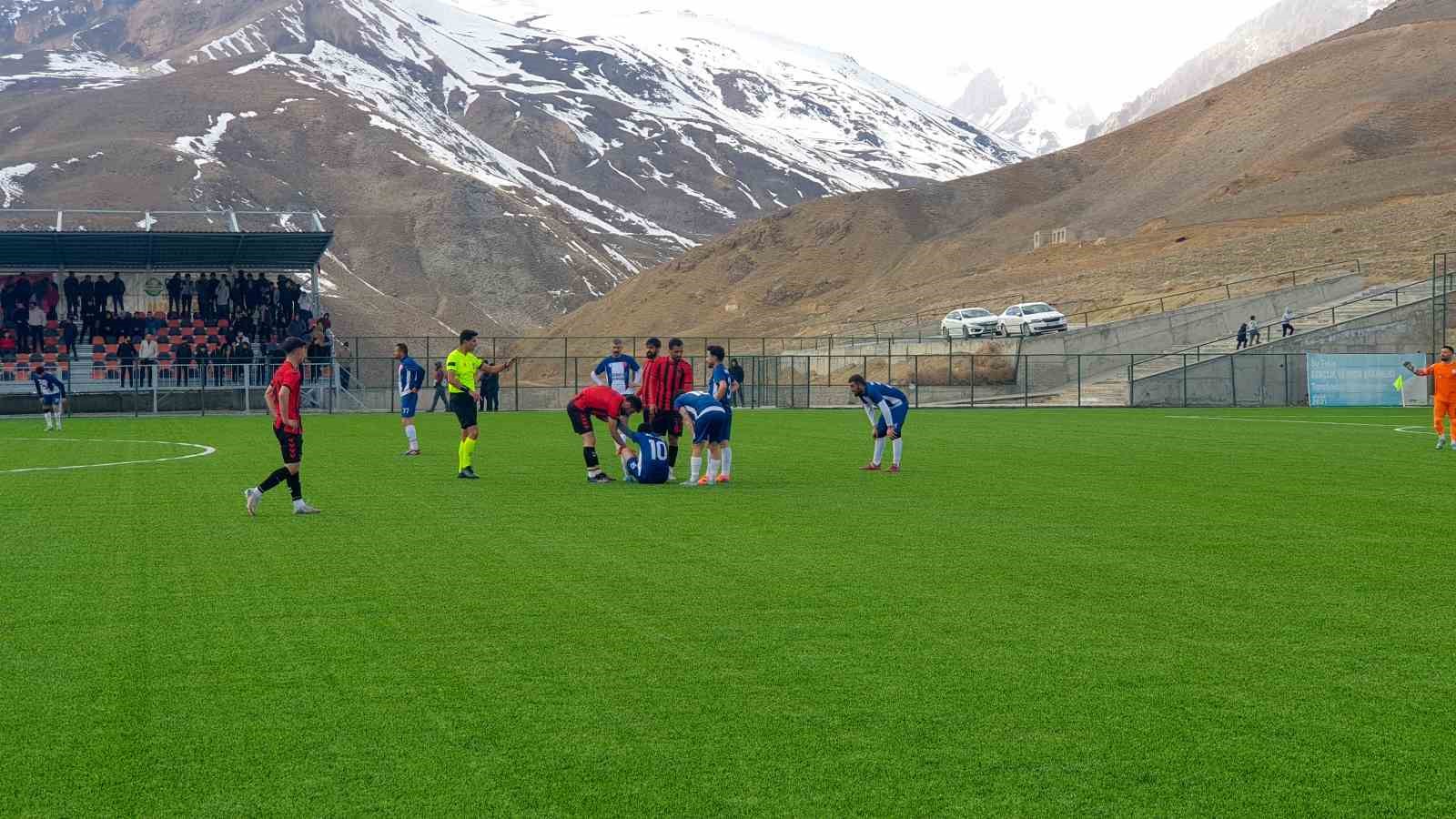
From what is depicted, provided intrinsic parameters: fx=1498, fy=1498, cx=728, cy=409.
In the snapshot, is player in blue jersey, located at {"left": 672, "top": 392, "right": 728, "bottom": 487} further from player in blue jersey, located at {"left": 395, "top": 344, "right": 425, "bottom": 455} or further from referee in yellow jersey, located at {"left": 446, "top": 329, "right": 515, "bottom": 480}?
player in blue jersey, located at {"left": 395, "top": 344, "right": 425, "bottom": 455}

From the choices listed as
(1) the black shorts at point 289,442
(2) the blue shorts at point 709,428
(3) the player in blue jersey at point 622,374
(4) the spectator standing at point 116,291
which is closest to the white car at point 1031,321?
(4) the spectator standing at point 116,291

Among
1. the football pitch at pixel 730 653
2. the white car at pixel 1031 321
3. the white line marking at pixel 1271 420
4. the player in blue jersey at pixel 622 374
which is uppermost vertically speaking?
the white car at pixel 1031 321

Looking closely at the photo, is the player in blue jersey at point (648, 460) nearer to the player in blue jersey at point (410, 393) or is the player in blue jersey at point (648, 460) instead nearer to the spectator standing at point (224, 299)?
the player in blue jersey at point (410, 393)

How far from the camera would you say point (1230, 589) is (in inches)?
410

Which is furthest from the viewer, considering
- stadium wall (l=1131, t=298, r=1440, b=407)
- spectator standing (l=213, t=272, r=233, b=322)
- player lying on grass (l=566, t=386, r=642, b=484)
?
spectator standing (l=213, t=272, r=233, b=322)

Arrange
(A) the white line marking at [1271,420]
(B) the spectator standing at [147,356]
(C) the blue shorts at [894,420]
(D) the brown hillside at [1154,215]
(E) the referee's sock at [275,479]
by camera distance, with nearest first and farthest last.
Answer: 1. (E) the referee's sock at [275,479]
2. (C) the blue shorts at [894,420]
3. (A) the white line marking at [1271,420]
4. (B) the spectator standing at [147,356]
5. (D) the brown hillside at [1154,215]

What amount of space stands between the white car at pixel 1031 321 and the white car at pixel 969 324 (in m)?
1.01

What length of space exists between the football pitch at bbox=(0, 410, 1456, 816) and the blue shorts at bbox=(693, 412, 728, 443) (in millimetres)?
1127

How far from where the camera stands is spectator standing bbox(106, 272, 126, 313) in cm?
5300

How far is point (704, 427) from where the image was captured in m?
18.3

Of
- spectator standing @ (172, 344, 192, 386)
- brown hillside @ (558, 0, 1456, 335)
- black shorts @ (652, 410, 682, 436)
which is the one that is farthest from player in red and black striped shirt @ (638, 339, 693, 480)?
brown hillside @ (558, 0, 1456, 335)

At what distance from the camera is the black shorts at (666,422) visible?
1933 cm

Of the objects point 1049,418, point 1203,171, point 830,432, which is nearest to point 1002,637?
point 830,432

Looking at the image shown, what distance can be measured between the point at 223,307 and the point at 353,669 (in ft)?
165
